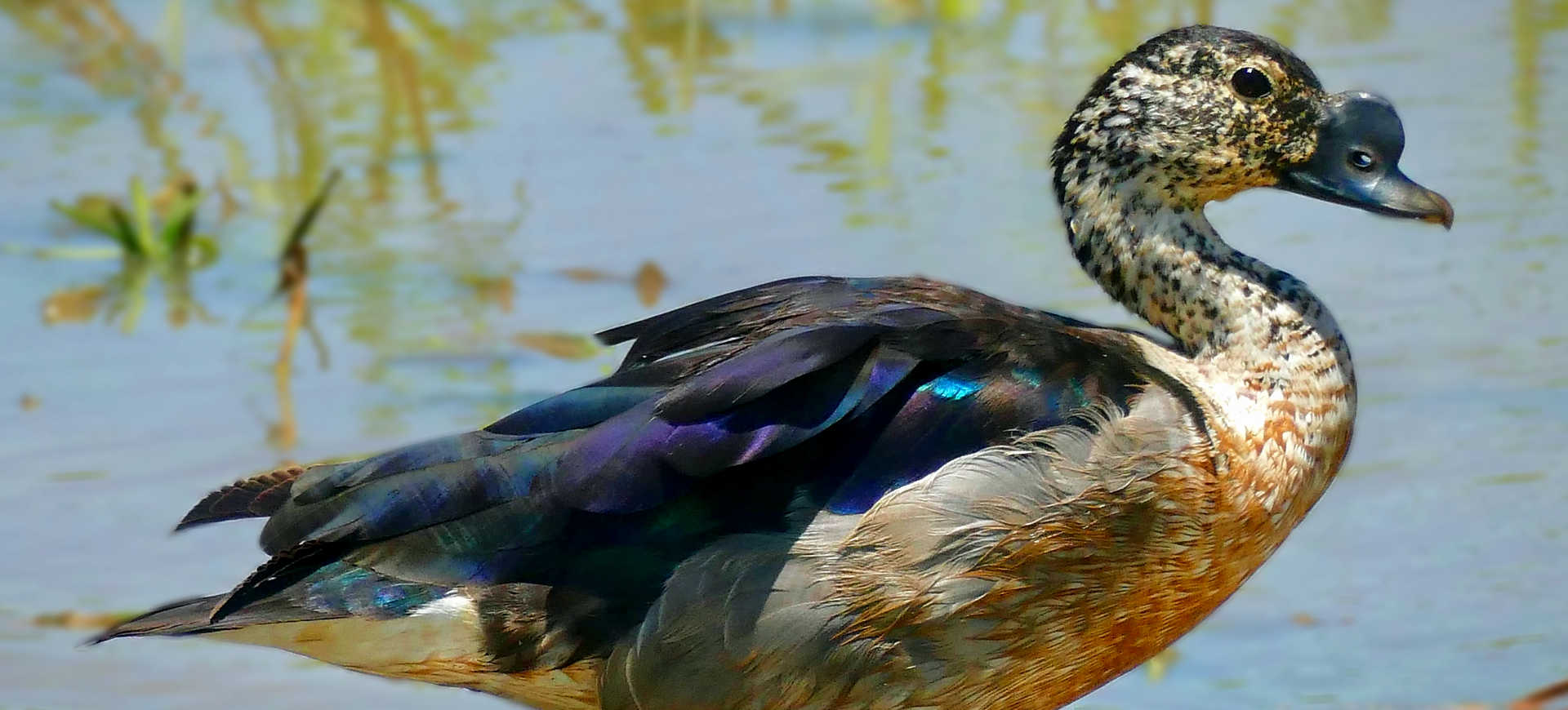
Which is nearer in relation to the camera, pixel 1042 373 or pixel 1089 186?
pixel 1042 373

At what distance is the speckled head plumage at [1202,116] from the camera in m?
4.84

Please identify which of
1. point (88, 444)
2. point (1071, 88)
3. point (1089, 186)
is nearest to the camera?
point (1089, 186)

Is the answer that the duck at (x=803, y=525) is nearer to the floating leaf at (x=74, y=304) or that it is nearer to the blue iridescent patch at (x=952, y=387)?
the blue iridescent patch at (x=952, y=387)

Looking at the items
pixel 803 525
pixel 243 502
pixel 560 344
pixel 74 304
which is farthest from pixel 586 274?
pixel 803 525

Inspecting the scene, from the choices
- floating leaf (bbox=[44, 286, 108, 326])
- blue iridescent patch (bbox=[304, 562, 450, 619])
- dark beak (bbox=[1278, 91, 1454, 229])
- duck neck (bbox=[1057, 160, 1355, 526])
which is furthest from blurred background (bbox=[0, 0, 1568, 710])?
dark beak (bbox=[1278, 91, 1454, 229])

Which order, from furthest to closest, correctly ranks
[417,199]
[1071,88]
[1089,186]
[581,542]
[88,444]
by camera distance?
[1071,88] → [417,199] → [88,444] → [1089,186] → [581,542]

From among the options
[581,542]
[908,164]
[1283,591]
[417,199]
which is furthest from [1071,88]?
[581,542]

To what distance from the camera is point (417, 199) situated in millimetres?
7598

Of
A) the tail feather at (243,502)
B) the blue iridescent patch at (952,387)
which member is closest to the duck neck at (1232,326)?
the blue iridescent patch at (952,387)

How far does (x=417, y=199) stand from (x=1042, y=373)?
3627 millimetres

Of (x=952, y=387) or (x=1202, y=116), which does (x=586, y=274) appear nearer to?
(x=1202, y=116)

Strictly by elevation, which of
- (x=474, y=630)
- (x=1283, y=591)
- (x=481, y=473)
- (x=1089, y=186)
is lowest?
(x=1283, y=591)

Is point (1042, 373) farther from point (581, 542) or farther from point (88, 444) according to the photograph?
point (88, 444)

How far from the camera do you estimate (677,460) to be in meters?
4.20
